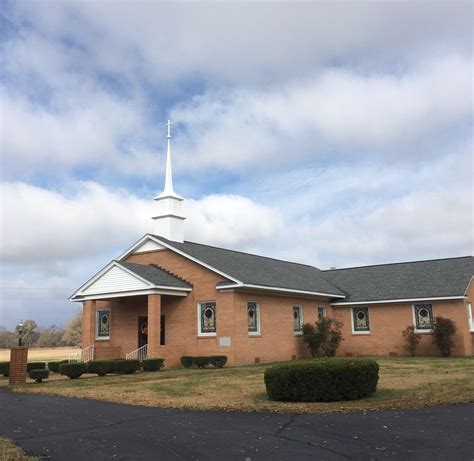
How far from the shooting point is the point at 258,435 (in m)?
9.41

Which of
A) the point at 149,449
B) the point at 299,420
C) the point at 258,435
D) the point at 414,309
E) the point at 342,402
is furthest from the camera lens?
the point at 414,309

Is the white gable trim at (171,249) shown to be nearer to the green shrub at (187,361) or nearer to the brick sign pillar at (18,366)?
the green shrub at (187,361)

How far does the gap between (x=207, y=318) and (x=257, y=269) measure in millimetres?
4908

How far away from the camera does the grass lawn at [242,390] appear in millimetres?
12430

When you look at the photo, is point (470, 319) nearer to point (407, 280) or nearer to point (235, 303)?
point (407, 280)

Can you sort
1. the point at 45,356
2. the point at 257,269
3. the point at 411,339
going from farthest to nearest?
the point at 45,356 < the point at 257,269 < the point at 411,339

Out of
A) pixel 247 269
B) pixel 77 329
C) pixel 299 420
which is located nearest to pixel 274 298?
pixel 247 269

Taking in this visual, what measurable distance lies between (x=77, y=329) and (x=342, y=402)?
7512cm

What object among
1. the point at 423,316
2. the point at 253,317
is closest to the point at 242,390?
the point at 253,317

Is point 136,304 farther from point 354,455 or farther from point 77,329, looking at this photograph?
point 77,329

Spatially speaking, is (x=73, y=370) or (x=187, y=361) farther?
(x=187, y=361)

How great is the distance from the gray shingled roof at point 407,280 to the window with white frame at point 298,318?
403cm

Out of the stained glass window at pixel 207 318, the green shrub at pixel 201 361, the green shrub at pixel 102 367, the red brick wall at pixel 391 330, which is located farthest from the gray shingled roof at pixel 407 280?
the green shrub at pixel 102 367

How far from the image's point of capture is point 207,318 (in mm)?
27734
